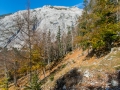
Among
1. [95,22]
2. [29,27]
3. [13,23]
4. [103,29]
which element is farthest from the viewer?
[95,22]

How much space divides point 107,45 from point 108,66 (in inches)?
387

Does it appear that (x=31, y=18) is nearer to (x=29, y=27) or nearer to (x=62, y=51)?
(x=29, y=27)

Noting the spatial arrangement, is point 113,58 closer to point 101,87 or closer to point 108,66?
point 108,66

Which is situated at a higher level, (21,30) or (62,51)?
(21,30)

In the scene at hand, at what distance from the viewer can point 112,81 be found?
15188mm

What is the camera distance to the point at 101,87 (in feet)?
49.5

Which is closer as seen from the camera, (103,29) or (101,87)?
(101,87)

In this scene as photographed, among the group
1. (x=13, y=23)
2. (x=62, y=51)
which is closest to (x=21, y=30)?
(x=13, y=23)

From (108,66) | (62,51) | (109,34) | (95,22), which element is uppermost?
(95,22)

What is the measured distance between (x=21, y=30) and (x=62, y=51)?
64.5m

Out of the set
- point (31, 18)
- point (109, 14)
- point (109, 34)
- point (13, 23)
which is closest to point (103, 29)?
point (109, 34)

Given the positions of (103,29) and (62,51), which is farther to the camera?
(62,51)

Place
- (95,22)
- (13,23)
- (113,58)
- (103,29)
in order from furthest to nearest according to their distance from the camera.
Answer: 1. (95,22)
2. (103,29)
3. (113,58)
4. (13,23)

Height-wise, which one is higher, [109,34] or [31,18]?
[31,18]
